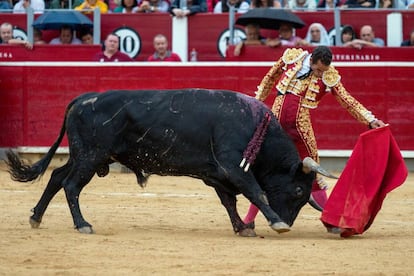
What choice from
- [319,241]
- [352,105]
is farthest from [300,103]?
[319,241]

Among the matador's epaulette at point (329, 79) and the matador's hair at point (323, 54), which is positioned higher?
the matador's hair at point (323, 54)

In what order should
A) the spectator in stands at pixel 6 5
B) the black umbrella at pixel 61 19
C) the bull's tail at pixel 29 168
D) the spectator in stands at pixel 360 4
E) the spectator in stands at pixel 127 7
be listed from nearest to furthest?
the bull's tail at pixel 29 168 → the black umbrella at pixel 61 19 → the spectator in stands at pixel 360 4 → the spectator in stands at pixel 127 7 → the spectator in stands at pixel 6 5

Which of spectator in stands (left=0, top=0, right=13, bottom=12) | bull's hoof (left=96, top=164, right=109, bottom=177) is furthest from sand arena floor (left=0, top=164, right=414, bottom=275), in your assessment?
spectator in stands (left=0, top=0, right=13, bottom=12)

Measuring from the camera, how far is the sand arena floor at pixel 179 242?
5613 millimetres

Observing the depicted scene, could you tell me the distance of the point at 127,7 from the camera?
1281 centimetres

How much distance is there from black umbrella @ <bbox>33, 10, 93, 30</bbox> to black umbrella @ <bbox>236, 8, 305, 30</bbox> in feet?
5.65

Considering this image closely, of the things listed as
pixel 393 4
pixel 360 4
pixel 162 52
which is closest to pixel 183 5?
pixel 162 52

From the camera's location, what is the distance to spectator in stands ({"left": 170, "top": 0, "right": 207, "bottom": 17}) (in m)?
12.5

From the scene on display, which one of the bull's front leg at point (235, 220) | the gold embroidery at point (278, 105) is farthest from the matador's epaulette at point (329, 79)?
the bull's front leg at point (235, 220)

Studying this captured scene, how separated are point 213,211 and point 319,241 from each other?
197 centimetres

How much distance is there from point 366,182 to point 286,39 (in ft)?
16.3

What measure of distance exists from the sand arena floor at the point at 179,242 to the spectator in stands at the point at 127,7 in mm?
3622

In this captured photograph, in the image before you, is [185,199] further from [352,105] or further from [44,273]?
[44,273]

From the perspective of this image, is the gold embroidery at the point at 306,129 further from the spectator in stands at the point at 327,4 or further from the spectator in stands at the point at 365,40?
the spectator in stands at the point at 327,4
